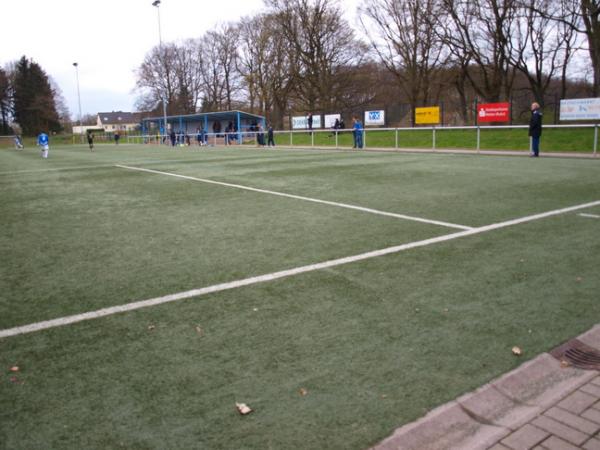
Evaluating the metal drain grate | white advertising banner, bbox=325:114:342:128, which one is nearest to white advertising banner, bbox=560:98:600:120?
white advertising banner, bbox=325:114:342:128

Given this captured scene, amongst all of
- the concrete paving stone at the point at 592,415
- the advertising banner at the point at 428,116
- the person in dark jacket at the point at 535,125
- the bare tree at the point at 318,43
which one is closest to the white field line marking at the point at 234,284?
the concrete paving stone at the point at 592,415

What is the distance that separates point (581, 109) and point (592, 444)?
2324 centimetres

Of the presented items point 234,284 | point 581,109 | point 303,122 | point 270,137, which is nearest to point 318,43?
point 303,122

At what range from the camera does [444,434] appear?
2.44m

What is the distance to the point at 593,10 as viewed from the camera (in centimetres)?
2852

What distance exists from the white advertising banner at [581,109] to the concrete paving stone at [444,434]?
74.4ft

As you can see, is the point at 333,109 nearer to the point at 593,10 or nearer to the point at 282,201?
the point at 593,10

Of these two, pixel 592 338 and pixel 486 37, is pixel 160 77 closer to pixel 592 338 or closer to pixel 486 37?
pixel 486 37

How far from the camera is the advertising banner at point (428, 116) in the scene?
109 ft

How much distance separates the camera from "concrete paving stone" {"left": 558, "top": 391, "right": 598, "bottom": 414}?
8.64 feet

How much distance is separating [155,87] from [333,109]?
38175mm

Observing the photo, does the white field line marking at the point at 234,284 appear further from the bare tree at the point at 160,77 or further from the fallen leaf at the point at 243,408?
the bare tree at the point at 160,77

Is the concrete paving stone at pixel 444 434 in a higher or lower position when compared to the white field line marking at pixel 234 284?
lower

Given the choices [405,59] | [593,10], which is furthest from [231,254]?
[405,59]
